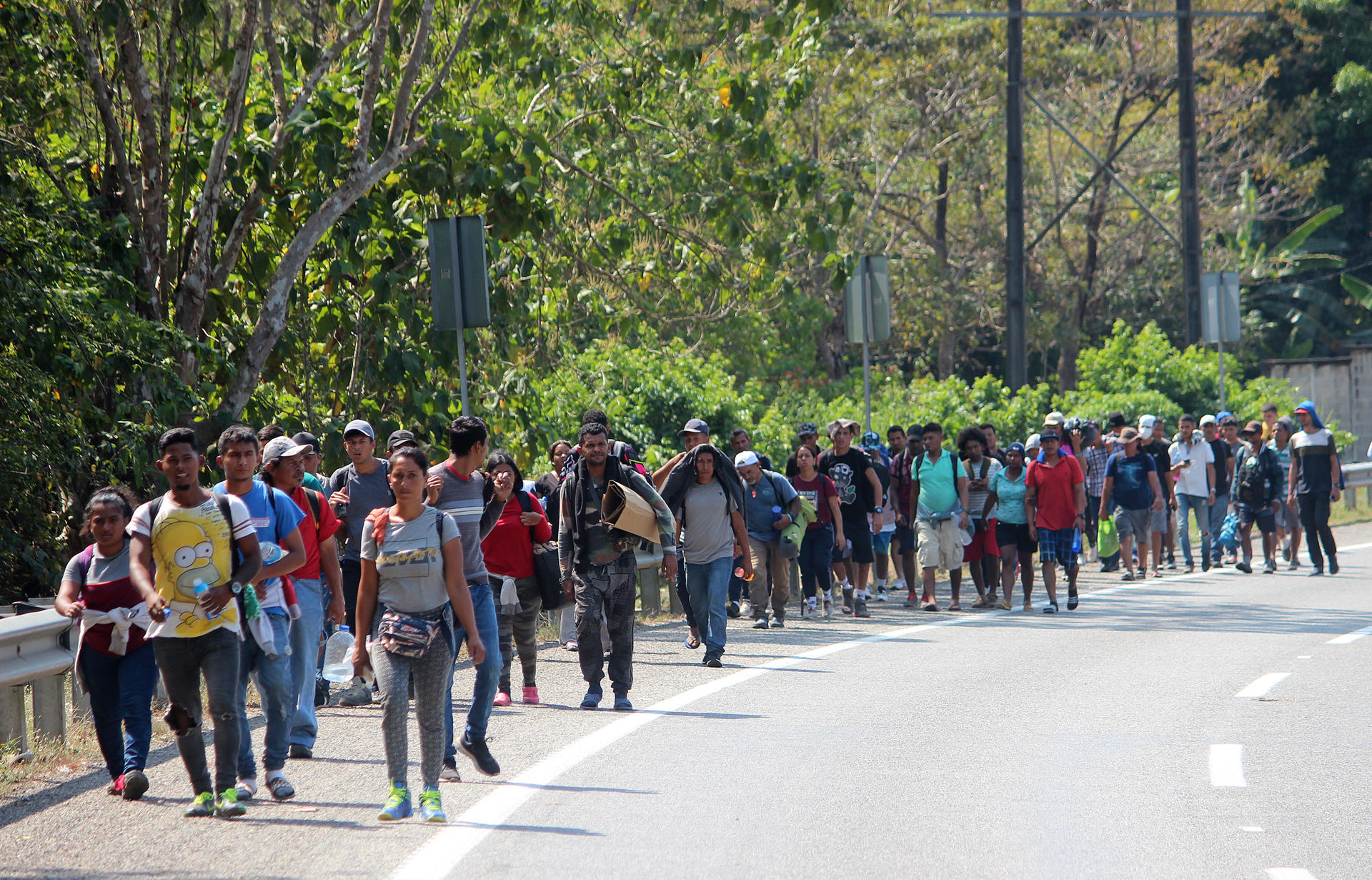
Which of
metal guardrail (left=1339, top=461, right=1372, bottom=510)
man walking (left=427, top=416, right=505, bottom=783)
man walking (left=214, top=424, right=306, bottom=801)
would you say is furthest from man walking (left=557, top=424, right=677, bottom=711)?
metal guardrail (left=1339, top=461, right=1372, bottom=510)

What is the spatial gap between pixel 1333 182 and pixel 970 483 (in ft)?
100

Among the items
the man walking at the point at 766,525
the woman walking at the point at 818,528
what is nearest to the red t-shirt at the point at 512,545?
the man walking at the point at 766,525

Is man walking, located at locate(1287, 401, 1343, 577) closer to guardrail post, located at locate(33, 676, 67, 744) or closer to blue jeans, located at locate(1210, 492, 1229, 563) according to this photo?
blue jeans, located at locate(1210, 492, 1229, 563)

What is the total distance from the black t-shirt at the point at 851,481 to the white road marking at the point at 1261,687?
4858 millimetres

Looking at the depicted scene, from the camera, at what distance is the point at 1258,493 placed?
18.8 metres

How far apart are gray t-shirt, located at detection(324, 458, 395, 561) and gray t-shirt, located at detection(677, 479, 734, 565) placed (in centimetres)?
287

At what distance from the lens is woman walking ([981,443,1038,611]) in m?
15.4

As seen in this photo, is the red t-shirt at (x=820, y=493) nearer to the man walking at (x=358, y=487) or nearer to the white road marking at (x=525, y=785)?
the white road marking at (x=525, y=785)

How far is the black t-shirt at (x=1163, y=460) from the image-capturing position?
1950 centimetres

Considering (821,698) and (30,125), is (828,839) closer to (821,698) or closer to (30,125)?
(821,698)

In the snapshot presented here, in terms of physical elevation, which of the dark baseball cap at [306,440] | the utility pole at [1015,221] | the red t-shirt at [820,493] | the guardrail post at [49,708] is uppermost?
the utility pole at [1015,221]

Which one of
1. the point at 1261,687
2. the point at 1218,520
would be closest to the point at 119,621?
the point at 1261,687

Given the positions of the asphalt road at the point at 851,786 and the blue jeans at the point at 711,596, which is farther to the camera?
the blue jeans at the point at 711,596

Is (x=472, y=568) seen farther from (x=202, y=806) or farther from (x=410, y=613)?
(x=202, y=806)
